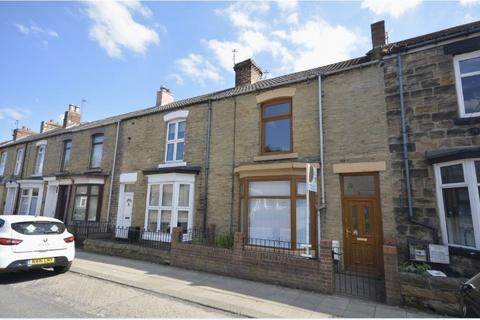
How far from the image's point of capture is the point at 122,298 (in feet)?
18.7

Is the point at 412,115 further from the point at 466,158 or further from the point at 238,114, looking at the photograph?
the point at 238,114

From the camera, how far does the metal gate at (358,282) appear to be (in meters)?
6.10

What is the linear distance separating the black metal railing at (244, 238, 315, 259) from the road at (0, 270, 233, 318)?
3.20 metres

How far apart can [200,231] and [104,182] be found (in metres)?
6.77

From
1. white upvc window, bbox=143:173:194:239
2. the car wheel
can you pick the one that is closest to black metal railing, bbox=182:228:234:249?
white upvc window, bbox=143:173:194:239

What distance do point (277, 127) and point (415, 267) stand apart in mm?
5776

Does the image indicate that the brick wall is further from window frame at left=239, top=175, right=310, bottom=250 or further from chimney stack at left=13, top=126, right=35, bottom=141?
chimney stack at left=13, top=126, right=35, bottom=141

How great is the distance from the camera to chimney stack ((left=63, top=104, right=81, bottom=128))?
20.0 m

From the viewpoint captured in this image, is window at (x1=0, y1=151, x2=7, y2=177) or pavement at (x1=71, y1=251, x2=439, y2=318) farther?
window at (x1=0, y1=151, x2=7, y2=177)

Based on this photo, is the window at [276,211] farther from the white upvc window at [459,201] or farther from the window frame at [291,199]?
the white upvc window at [459,201]

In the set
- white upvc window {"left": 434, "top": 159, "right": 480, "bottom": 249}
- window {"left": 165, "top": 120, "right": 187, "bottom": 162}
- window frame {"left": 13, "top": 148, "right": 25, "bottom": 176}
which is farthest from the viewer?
window frame {"left": 13, "top": 148, "right": 25, "bottom": 176}

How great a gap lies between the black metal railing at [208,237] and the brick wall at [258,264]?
2.64 feet

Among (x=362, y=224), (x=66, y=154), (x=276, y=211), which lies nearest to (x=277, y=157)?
(x=276, y=211)

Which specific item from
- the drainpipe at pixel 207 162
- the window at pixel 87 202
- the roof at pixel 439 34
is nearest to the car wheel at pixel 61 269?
the drainpipe at pixel 207 162
